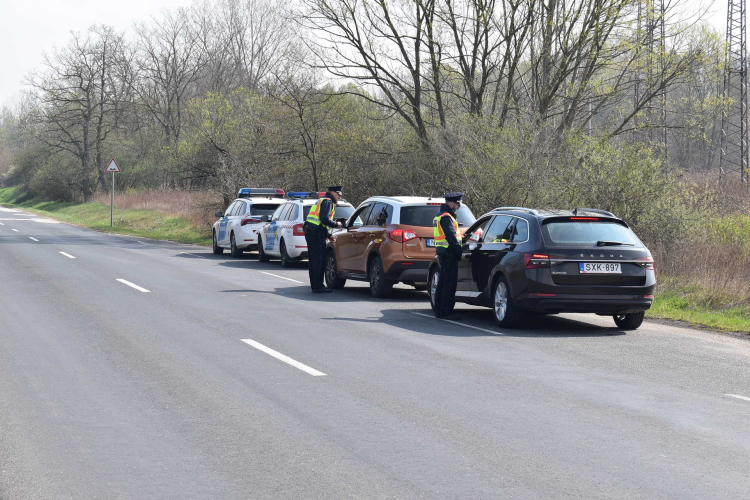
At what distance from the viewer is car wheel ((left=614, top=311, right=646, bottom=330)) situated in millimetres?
12695

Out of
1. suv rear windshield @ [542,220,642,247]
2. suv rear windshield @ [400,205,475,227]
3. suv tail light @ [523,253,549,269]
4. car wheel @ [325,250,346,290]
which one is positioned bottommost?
car wheel @ [325,250,346,290]

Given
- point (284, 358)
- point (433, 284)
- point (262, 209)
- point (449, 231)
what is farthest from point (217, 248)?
point (284, 358)

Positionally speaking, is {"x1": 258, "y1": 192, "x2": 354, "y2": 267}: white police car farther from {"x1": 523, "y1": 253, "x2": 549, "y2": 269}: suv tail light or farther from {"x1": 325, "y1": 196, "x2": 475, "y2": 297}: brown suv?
{"x1": 523, "y1": 253, "x2": 549, "y2": 269}: suv tail light

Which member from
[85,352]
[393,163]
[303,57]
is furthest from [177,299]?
[303,57]

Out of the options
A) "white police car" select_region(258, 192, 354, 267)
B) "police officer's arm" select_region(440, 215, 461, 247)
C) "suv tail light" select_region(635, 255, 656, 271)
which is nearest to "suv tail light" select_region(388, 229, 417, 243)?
"police officer's arm" select_region(440, 215, 461, 247)

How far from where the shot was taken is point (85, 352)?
10.0 m

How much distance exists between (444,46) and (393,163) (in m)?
4.01

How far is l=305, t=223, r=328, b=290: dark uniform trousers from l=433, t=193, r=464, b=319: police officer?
13.4 ft

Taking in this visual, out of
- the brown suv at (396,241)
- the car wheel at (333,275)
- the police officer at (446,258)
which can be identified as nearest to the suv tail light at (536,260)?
the police officer at (446,258)

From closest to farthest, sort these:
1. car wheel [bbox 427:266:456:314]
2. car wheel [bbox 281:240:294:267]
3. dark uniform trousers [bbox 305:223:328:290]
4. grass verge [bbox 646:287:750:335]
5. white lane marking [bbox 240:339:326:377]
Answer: white lane marking [bbox 240:339:326:377], grass verge [bbox 646:287:750:335], car wheel [bbox 427:266:456:314], dark uniform trousers [bbox 305:223:328:290], car wheel [bbox 281:240:294:267]

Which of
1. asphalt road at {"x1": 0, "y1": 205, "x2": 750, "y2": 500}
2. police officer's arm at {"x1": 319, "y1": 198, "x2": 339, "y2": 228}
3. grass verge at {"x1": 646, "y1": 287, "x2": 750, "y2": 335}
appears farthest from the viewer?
police officer's arm at {"x1": 319, "y1": 198, "x2": 339, "y2": 228}

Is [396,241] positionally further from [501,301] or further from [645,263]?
[645,263]

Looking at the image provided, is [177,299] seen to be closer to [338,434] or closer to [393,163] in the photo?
[338,434]

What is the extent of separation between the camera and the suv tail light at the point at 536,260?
11.9 meters
